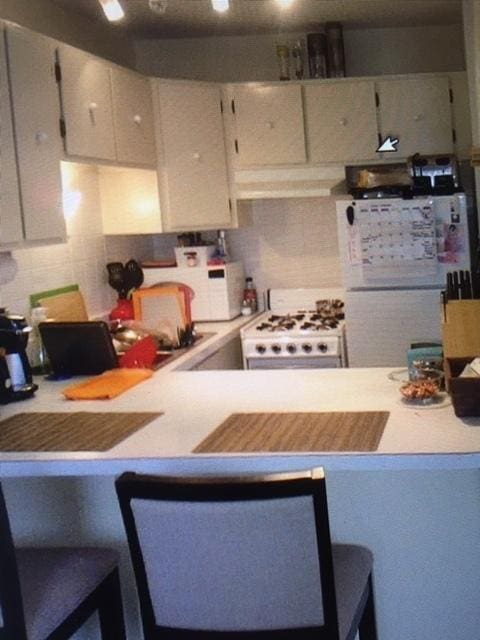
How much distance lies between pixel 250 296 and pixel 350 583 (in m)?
3.04

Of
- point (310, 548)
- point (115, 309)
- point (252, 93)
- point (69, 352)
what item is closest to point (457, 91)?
point (252, 93)

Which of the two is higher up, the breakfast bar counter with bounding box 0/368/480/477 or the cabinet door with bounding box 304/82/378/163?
the cabinet door with bounding box 304/82/378/163

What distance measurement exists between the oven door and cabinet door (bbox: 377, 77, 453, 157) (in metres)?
1.14

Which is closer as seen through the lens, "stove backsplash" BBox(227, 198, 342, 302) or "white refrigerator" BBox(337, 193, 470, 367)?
"white refrigerator" BBox(337, 193, 470, 367)

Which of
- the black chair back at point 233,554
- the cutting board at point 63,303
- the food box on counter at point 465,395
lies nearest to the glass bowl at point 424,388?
the food box on counter at point 465,395

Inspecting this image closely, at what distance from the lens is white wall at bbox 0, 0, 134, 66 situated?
3.44 m

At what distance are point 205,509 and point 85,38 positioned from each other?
3.08 m

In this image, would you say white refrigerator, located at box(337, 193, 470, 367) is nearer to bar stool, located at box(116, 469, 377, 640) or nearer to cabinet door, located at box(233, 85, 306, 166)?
cabinet door, located at box(233, 85, 306, 166)

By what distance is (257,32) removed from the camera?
468cm

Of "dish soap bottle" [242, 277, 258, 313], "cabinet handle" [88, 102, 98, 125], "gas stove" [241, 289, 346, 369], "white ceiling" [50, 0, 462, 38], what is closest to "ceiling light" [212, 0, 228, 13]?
"cabinet handle" [88, 102, 98, 125]

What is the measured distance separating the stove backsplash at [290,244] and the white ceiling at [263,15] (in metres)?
0.95

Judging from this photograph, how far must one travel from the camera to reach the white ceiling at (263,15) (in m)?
3.97

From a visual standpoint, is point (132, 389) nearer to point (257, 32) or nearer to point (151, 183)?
point (151, 183)

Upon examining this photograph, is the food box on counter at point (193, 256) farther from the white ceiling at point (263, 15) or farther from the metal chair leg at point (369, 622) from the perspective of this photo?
the metal chair leg at point (369, 622)
